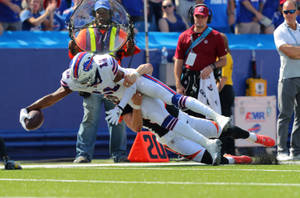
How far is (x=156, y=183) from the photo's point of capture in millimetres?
6609

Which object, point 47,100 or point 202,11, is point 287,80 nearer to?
point 202,11

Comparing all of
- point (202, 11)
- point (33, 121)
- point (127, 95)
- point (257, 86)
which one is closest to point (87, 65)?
point (127, 95)

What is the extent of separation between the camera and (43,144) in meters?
13.0

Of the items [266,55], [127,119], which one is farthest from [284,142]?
[266,55]

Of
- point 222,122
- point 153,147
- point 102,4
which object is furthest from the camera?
point 153,147

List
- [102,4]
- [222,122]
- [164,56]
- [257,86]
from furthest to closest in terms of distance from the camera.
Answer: [257,86] → [164,56] → [102,4] → [222,122]

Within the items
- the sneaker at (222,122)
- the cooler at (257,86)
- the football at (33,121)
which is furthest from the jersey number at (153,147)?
the cooler at (257,86)

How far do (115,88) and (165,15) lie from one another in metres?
5.48

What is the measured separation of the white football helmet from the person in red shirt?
6.25ft

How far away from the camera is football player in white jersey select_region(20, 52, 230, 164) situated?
8.48 metres

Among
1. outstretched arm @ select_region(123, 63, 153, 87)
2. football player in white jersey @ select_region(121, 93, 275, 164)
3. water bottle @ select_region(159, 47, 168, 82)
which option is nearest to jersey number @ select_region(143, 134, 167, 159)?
football player in white jersey @ select_region(121, 93, 275, 164)

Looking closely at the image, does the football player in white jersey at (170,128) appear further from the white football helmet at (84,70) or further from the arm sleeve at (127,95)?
the white football helmet at (84,70)

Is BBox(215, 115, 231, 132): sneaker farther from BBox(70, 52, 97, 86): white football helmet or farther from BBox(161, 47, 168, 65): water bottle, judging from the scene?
BBox(161, 47, 168, 65): water bottle

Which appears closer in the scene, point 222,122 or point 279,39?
point 222,122
